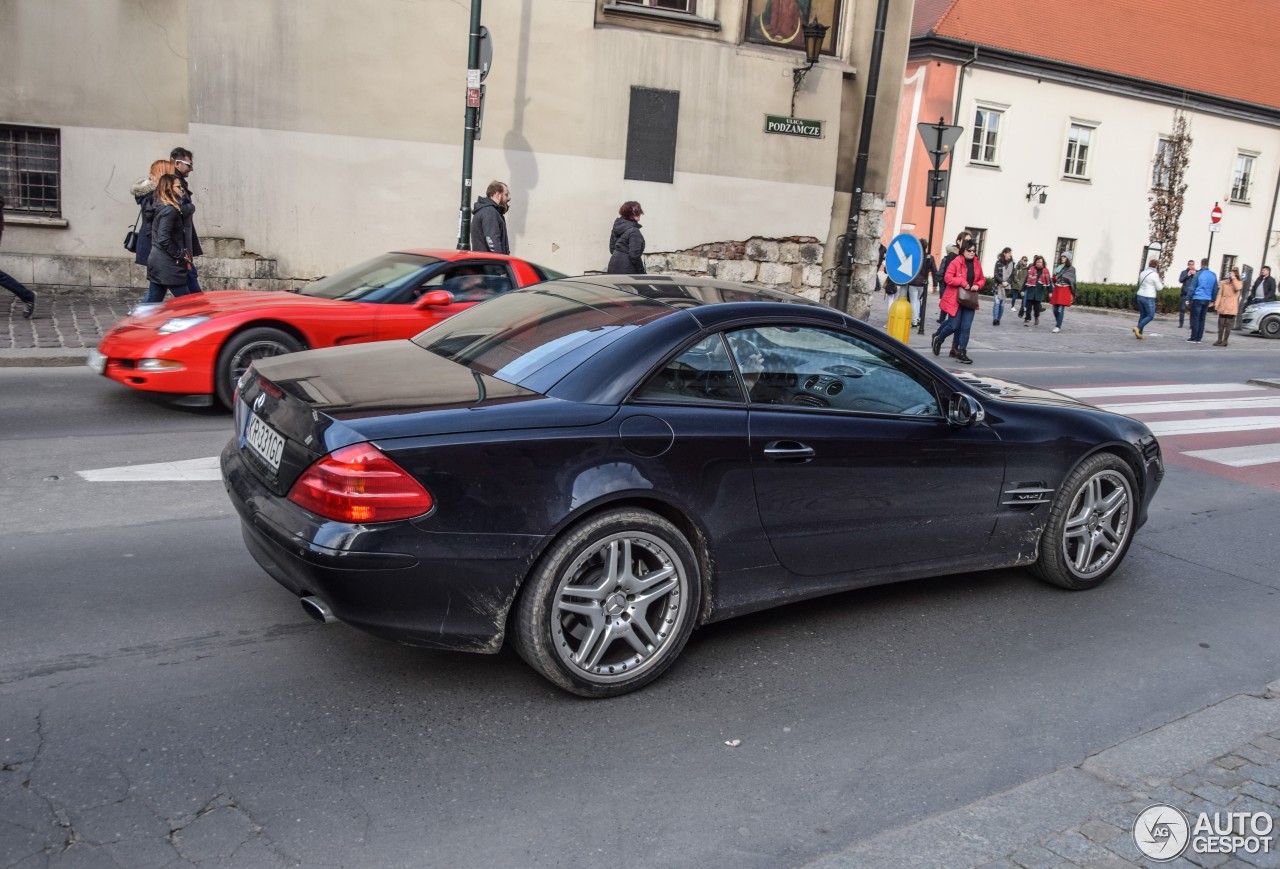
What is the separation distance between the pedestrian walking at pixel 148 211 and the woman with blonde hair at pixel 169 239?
0.17m

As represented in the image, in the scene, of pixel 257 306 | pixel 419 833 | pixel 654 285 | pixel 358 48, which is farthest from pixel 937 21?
pixel 419 833

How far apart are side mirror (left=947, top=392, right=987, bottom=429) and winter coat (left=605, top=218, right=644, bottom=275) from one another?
900 centimetres

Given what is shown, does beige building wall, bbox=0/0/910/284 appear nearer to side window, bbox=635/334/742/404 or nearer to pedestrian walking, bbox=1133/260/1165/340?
pedestrian walking, bbox=1133/260/1165/340

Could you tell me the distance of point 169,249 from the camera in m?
10.9

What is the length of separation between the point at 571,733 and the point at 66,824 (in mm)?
1559

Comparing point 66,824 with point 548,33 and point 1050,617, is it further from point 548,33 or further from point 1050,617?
point 548,33

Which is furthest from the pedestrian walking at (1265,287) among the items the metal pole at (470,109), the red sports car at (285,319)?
the red sports car at (285,319)

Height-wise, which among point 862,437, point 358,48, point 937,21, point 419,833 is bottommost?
point 419,833

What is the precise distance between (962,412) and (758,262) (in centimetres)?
1433

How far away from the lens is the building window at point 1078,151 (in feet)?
126

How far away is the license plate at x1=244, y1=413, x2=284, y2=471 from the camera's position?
3965 millimetres

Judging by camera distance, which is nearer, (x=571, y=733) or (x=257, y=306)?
(x=571, y=733)

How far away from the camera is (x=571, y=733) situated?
3.81 meters

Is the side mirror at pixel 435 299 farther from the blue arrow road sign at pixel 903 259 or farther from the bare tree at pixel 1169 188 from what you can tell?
the bare tree at pixel 1169 188
